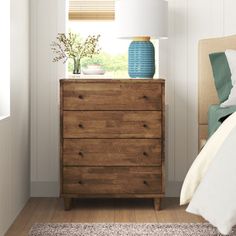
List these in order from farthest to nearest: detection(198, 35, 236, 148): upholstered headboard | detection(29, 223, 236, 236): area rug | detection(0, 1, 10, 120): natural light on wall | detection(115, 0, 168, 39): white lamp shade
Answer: detection(198, 35, 236, 148): upholstered headboard, detection(115, 0, 168, 39): white lamp shade, detection(0, 1, 10, 120): natural light on wall, detection(29, 223, 236, 236): area rug

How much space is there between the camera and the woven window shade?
4.62 metres

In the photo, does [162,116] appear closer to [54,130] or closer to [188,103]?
[188,103]

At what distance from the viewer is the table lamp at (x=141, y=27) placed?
4133mm

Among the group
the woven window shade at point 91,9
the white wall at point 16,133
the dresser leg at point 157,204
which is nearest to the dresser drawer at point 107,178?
the dresser leg at point 157,204

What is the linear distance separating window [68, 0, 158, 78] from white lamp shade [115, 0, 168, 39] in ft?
1.55

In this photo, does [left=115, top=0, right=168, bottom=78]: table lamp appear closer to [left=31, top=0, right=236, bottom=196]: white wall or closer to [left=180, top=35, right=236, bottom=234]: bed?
[left=31, top=0, right=236, bottom=196]: white wall

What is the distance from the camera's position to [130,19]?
Result: 4145 millimetres

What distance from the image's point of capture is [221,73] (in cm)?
425

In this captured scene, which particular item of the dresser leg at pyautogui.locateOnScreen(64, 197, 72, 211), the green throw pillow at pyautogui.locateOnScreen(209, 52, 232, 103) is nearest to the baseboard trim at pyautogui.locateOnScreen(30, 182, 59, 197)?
the dresser leg at pyautogui.locateOnScreen(64, 197, 72, 211)

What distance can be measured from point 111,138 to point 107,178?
244mm

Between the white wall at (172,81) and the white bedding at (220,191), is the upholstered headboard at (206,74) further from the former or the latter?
the white bedding at (220,191)

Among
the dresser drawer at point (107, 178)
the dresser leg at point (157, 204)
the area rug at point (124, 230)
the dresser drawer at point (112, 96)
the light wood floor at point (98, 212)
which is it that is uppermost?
the dresser drawer at point (112, 96)

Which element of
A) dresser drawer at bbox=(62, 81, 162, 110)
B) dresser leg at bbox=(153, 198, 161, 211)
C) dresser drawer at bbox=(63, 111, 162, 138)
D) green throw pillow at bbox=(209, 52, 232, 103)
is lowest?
dresser leg at bbox=(153, 198, 161, 211)

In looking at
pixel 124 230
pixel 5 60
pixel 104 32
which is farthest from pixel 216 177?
pixel 104 32
